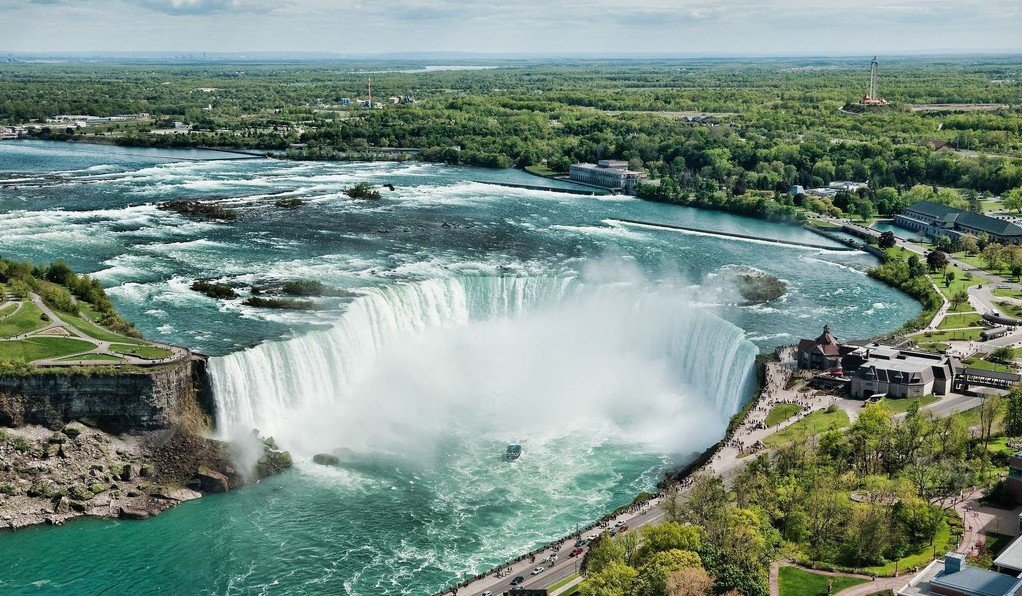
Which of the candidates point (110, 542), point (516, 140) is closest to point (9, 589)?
point (110, 542)

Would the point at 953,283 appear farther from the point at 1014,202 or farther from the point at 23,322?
the point at 23,322

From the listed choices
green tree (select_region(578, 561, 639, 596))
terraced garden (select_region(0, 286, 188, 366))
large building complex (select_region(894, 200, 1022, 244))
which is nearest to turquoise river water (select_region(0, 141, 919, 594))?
terraced garden (select_region(0, 286, 188, 366))

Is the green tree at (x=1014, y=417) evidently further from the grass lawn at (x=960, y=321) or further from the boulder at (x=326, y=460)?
the boulder at (x=326, y=460)

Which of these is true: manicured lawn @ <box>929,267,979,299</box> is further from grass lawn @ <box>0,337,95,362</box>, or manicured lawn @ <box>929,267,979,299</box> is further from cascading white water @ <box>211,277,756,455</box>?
grass lawn @ <box>0,337,95,362</box>

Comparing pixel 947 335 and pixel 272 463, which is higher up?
pixel 947 335

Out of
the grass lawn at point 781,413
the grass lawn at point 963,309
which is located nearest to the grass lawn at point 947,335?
the grass lawn at point 963,309

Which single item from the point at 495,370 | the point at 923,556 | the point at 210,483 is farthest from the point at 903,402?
the point at 210,483
